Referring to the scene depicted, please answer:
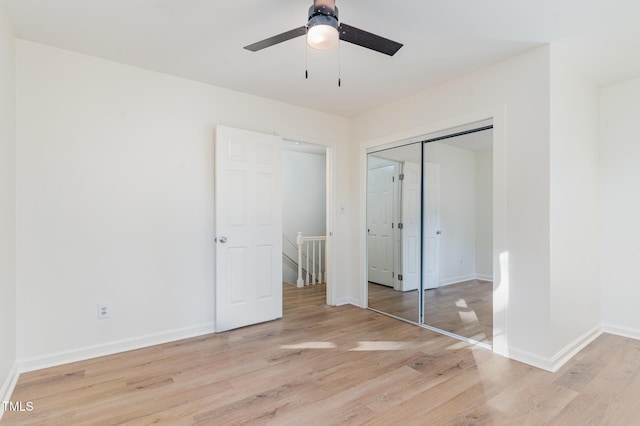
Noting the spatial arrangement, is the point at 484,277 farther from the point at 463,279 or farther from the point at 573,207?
the point at 573,207

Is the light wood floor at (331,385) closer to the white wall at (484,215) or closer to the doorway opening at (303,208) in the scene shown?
the white wall at (484,215)

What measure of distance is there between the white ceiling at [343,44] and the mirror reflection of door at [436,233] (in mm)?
828

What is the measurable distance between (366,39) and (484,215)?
6.75ft

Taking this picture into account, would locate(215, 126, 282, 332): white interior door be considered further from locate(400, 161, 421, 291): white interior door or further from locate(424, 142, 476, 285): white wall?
locate(424, 142, 476, 285): white wall

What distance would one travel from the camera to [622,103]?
3.23 meters

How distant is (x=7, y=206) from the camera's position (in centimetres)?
221

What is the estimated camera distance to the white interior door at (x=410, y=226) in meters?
3.63

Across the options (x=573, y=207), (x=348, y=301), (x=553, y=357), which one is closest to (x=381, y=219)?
(x=348, y=301)

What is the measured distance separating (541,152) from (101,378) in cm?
378

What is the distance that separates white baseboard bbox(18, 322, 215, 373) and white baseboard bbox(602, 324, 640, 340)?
4.04 metres

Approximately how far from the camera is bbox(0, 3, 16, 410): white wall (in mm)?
2059

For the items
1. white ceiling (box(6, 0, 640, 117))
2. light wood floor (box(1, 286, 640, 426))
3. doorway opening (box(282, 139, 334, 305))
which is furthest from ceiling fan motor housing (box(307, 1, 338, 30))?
doorway opening (box(282, 139, 334, 305))

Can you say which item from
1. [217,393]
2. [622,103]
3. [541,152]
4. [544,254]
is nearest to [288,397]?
[217,393]

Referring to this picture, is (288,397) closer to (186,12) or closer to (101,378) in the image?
(101,378)
